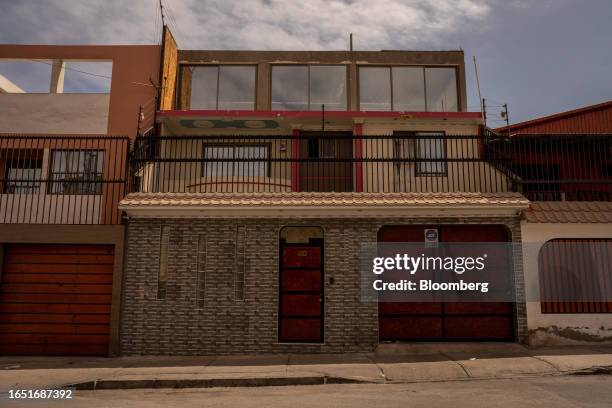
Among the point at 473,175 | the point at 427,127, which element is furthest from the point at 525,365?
the point at 427,127

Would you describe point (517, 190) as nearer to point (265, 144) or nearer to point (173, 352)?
point (265, 144)

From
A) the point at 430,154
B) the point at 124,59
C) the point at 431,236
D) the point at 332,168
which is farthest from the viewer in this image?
the point at 332,168

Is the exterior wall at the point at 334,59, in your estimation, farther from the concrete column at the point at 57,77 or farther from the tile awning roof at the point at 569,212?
the tile awning roof at the point at 569,212

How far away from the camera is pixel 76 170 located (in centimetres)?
1338

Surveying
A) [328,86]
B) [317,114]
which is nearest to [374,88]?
[328,86]

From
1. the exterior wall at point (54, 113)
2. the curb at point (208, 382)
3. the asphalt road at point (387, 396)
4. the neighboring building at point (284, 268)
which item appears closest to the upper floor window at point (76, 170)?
the exterior wall at point (54, 113)

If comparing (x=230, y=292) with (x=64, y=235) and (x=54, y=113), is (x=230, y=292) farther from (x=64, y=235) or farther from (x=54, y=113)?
(x=54, y=113)

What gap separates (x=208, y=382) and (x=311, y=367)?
199 cm

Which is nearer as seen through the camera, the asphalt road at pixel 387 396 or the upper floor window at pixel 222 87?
the asphalt road at pixel 387 396

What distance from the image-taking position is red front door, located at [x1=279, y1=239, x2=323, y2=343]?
10.6 m

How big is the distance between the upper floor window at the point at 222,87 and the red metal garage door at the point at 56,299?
28.4 ft

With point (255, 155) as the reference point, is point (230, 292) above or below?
below

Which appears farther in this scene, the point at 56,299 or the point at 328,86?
the point at 328,86

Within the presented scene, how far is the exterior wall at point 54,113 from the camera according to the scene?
46.6ft
